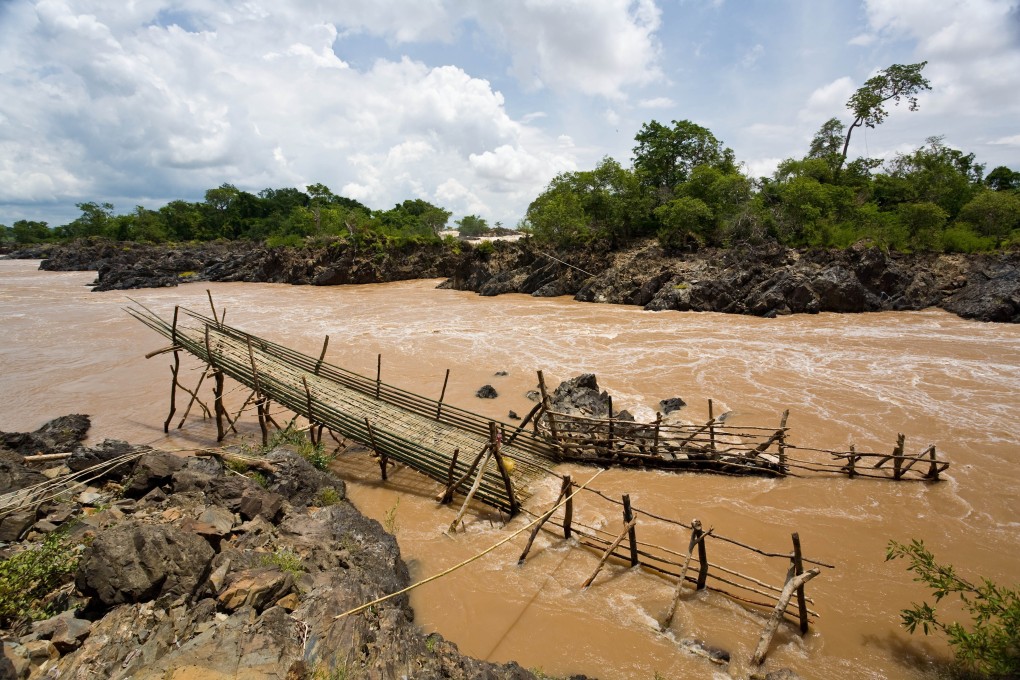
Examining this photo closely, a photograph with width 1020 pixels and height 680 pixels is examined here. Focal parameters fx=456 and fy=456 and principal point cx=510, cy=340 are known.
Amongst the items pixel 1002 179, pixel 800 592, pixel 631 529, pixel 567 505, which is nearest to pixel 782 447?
pixel 800 592

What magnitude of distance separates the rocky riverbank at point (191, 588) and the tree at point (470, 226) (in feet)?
155

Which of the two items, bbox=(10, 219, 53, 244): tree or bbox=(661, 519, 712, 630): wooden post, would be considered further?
bbox=(10, 219, 53, 244): tree

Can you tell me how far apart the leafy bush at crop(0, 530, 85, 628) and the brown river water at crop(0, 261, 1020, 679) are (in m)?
3.21

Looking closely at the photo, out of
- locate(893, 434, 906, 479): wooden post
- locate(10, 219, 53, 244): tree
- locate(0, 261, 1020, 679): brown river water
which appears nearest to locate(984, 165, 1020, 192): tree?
locate(0, 261, 1020, 679): brown river water

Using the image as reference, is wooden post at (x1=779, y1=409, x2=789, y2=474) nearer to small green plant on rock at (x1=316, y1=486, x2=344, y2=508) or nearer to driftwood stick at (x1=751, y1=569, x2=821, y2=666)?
driftwood stick at (x1=751, y1=569, x2=821, y2=666)

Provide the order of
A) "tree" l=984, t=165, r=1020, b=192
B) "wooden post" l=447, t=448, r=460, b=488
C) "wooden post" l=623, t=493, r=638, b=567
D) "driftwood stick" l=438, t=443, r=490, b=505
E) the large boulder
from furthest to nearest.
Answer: "tree" l=984, t=165, r=1020, b=192 → "wooden post" l=447, t=448, r=460, b=488 → "driftwood stick" l=438, t=443, r=490, b=505 → "wooden post" l=623, t=493, r=638, b=567 → the large boulder

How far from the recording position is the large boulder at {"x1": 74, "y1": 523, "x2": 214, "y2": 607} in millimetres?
3533

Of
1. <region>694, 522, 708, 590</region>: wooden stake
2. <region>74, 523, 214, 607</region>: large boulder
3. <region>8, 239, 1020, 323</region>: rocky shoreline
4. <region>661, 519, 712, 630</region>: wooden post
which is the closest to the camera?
<region>74, 523, 214, 607</region>: large boulder

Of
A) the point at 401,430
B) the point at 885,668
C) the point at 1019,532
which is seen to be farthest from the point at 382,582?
the point at 1019,532

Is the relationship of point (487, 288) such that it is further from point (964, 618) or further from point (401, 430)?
point (964, 618)

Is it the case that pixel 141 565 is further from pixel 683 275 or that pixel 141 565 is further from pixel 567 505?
pixel 683 275

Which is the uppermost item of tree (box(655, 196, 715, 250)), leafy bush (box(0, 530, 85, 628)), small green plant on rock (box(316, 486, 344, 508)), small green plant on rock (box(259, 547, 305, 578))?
tree (box(655, 196, 715, 250))

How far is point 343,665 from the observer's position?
332 cm

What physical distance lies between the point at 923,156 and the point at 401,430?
38.2m
